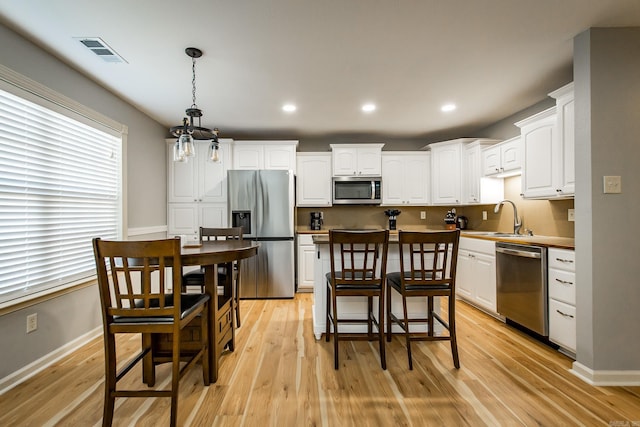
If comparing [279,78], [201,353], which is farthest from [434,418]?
[279,78]

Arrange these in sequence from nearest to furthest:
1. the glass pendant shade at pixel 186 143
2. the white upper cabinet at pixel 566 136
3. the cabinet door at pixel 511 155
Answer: the glass pendant shade at pixel 186 143 → the white upper cabinet at pixel 566 136 → the cabinet door at pixel 511 155

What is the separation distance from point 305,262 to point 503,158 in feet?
9.57

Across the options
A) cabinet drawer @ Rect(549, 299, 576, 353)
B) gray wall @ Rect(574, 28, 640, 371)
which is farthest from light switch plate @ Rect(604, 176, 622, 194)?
cabinet drawer @ Rect(549, 299, 576, 353)

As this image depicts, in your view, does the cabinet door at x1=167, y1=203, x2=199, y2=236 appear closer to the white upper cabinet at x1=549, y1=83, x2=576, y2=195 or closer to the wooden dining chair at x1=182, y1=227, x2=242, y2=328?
the wooden dining chair at x1=182, y1=227, x2=242, y2=328

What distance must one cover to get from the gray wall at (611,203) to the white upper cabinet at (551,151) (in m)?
0.35

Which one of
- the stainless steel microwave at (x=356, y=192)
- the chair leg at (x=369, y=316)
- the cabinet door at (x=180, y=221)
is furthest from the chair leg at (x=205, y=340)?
the stainless steel microwave at (x=356, y=192)

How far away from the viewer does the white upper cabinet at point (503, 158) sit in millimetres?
3281

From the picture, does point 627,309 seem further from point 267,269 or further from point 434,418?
point 267,269

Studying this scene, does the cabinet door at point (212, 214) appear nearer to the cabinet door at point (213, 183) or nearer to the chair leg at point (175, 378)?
the cabinet door at point (213, 183)

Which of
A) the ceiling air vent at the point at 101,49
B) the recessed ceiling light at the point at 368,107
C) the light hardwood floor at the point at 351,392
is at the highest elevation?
the recessed ceiling light at the point at 368,107

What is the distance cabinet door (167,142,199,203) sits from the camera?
423 centimetres

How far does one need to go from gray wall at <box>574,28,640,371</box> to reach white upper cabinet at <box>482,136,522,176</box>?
1132 mm

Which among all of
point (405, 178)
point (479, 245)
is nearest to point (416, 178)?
point (405, 178)

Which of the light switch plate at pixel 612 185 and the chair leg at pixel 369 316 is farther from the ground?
the light switch plate at pixel 612 185
